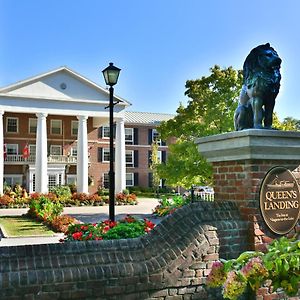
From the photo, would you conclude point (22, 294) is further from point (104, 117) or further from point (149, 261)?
point (104, 117)

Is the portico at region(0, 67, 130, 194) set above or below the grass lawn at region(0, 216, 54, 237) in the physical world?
above

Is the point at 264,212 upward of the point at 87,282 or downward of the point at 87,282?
upward

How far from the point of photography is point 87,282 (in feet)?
12.8

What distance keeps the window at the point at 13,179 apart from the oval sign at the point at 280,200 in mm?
39333

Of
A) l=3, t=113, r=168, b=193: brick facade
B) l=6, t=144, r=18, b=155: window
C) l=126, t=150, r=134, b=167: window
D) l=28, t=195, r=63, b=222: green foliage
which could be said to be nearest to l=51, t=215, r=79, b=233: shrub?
l=28, t=195, r=63, b=222: green foliage

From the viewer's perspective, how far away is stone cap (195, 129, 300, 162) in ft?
15.1

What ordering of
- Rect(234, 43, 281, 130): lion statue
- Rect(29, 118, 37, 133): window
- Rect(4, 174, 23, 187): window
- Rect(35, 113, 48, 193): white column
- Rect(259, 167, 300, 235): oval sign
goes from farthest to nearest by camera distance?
Rect(29, 118, 37, 133): window
Rect(4, 174, 23, 187): window
Rect(35, 113, 48, 193): white column
Rect(234, 43, 281, 130): lion statue
Rect(259, 167, 300, 235): oval sign

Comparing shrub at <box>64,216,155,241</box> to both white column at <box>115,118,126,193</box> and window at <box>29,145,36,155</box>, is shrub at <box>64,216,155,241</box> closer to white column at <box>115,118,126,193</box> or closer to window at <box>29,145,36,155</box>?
white column at <box>115,118,126,193</box>

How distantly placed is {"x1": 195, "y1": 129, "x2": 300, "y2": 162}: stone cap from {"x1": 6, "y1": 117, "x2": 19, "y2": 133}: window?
39016 mm

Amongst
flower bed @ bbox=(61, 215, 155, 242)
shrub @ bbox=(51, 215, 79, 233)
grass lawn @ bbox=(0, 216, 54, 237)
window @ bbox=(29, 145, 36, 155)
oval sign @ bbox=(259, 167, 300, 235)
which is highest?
window @ bbox=(29, 145, 36, 155)

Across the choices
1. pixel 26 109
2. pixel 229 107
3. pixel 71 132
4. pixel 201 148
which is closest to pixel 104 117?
pixel 71 132

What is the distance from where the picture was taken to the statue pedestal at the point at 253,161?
4633mm

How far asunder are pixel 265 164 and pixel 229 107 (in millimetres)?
16178

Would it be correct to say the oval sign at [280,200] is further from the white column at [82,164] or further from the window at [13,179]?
the window at [13,179]
